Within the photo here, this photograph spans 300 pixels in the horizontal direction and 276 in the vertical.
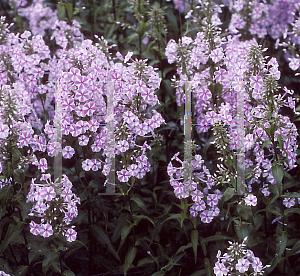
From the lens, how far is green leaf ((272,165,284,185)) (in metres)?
3.29

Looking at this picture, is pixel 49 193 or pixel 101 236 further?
pixel 101 236

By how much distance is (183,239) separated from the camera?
13.4ft

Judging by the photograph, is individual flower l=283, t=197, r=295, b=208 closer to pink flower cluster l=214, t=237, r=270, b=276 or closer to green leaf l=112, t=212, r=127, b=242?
pink flower cluster l=214, t=237, r=270, b=276

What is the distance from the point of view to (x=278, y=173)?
10.9 ft

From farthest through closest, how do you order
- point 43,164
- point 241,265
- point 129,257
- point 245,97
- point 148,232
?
point 148,232
point 245,97
point 129,257
point 43,164
point 241,265

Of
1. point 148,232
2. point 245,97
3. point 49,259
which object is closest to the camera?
point 49,259

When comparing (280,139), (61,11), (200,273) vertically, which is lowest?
(200,273)

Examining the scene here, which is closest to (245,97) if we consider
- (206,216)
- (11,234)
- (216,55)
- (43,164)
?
(216,55)

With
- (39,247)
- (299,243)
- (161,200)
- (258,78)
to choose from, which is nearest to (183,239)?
(161,200)

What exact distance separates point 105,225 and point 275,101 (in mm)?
1880

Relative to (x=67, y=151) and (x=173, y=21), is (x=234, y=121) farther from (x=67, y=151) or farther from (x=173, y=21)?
(x=173, y=21)

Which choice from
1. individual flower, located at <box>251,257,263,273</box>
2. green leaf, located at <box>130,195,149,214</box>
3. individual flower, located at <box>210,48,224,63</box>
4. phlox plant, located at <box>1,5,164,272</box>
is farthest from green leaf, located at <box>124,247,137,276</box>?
individual flower, located at <box>210,48,224,63</box>

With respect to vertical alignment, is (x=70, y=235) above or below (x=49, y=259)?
above

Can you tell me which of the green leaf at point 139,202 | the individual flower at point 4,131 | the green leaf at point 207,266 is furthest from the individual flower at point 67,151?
the green leaf at point 207,266
